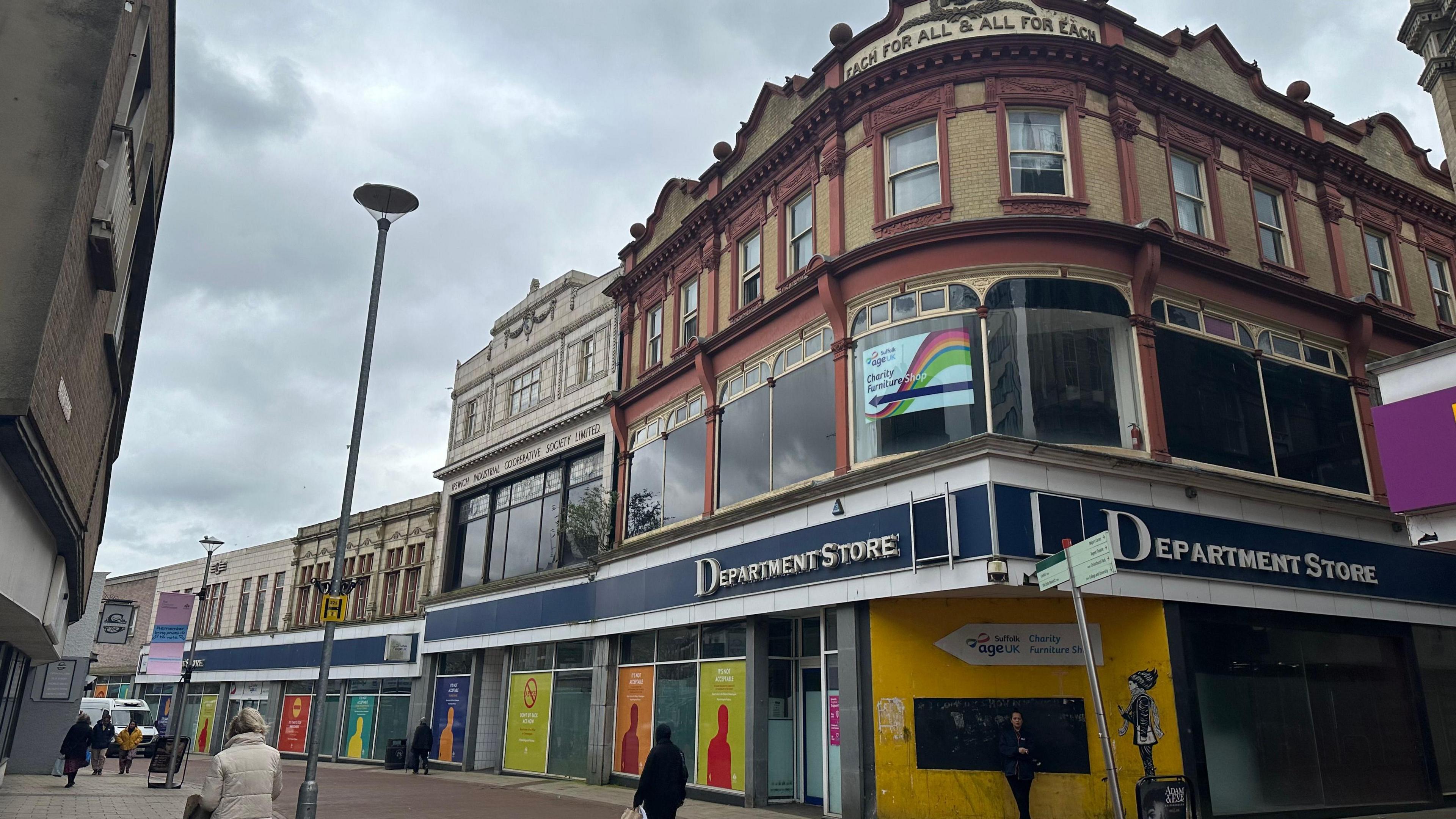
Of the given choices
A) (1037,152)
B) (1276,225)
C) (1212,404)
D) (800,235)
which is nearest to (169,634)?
(800,235)

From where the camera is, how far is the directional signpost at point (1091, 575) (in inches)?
381

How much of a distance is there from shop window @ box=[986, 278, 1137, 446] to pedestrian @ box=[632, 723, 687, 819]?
755 centimetres

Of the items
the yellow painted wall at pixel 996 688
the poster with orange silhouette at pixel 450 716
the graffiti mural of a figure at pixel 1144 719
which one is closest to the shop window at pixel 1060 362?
the yellow painted wall at pixel 996 688

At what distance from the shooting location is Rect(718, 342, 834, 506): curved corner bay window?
18.1 metres

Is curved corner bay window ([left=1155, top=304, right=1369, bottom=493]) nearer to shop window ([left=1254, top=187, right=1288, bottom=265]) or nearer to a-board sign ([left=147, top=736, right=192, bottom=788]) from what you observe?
shop window ([left=1254, top=187, right=1288, bottom=265])

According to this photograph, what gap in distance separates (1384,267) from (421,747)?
27831 millimetres

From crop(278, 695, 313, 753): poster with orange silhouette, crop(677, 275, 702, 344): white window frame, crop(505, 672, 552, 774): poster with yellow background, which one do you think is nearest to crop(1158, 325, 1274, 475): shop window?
crop(677, 275, 702, 344): white window frame

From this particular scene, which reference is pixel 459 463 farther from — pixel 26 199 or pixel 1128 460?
pixel 26 199

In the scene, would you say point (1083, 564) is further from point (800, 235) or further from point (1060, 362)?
point (800, 235)

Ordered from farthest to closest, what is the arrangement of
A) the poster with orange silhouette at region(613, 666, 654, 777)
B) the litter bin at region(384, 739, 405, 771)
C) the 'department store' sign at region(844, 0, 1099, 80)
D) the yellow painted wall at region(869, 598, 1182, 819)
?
the litter bin at region(384, 739, 405, 771) → the poster with orange silhouette at region(613, 666, 654, 777) → the 'department store' sign at region(844, 0, 1099, 80) → the yellow painted wall at region(869, 598, 1182, 819)

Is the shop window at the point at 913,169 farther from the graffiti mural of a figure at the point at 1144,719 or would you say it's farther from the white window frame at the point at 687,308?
the graffiti mural of a figure at the point at 1144,719

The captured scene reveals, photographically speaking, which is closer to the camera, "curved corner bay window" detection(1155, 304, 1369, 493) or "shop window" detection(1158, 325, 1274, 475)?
"shop window" detection(1158, 325, 1274, 475)

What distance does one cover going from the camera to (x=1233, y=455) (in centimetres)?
1709

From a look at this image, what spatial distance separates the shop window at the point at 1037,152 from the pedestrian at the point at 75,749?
25.4 meters
